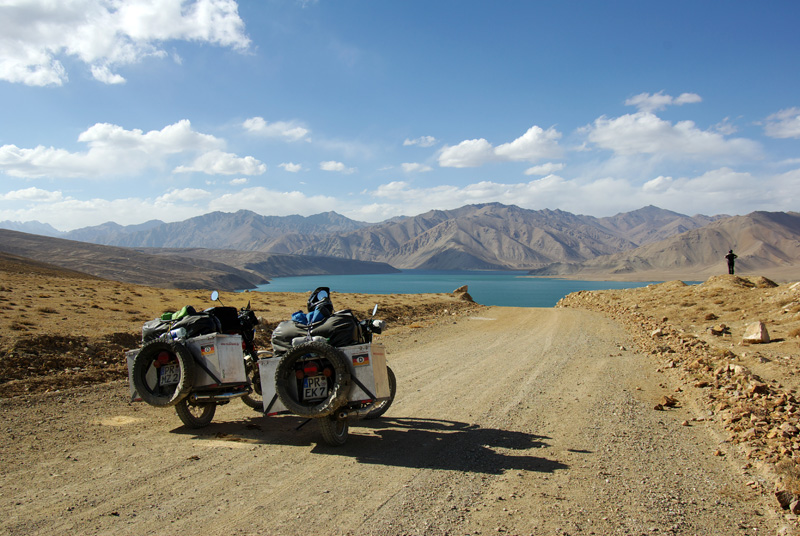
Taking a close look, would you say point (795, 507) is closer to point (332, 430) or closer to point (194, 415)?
point (332, 430)

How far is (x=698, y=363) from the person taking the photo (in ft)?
34.0

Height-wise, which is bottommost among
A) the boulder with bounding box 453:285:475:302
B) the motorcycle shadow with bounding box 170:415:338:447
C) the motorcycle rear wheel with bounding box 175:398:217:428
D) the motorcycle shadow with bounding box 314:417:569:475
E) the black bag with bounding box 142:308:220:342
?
the boulder with bounding box 453:285:475:302

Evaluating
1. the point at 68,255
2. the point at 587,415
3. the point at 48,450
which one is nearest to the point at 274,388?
the point at 48,450

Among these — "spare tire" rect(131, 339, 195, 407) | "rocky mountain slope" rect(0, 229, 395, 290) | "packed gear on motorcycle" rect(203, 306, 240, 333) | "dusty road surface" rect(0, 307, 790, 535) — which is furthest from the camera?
"rocky mountain slope" rect(0, 229, 395, 290)

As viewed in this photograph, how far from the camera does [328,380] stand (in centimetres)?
632

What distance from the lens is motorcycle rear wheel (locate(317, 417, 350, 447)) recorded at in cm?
613

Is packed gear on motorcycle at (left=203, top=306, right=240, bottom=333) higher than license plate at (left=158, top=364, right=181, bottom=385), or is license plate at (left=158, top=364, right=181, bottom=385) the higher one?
packed gear on motorcycle at (left=203, top=306, right=240, bottom=333)

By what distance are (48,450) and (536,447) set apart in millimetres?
6523

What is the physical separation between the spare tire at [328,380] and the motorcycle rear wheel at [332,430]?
0.20 metres

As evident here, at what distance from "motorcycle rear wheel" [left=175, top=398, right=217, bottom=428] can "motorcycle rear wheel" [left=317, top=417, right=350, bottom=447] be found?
2.10 m

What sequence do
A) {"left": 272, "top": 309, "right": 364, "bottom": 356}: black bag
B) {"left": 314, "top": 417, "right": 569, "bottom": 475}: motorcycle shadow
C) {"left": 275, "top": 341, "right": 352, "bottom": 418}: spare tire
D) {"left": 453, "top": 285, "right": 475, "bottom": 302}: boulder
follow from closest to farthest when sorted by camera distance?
{"left": 314, "top": 417, "right": 569, "bottom": 475}: motorcycle shadow, {"left": 275, "top": 341, "right": 352, "bottom": 418}: spare tire, {"left": 272, "top": 309, "right": 364, "bottom": 356}: black bag, {"left": 453, "top": 285, "right": 475, "bottom": 302}: boulder

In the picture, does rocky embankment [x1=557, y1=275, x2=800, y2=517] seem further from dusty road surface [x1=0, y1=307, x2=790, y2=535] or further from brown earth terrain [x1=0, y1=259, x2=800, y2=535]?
dusty road surface [x1=0, y1=307, x2=790, y2=535]

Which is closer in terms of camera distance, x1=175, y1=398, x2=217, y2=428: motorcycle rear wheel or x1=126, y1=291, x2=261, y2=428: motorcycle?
x1=126, y1=291, x2=261, y2=428: motorcycle

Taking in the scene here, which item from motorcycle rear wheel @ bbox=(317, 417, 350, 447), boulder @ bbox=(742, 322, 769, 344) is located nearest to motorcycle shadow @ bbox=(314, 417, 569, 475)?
motorcycle rear wheel @ bbox=(317, 417, 350, 447)
